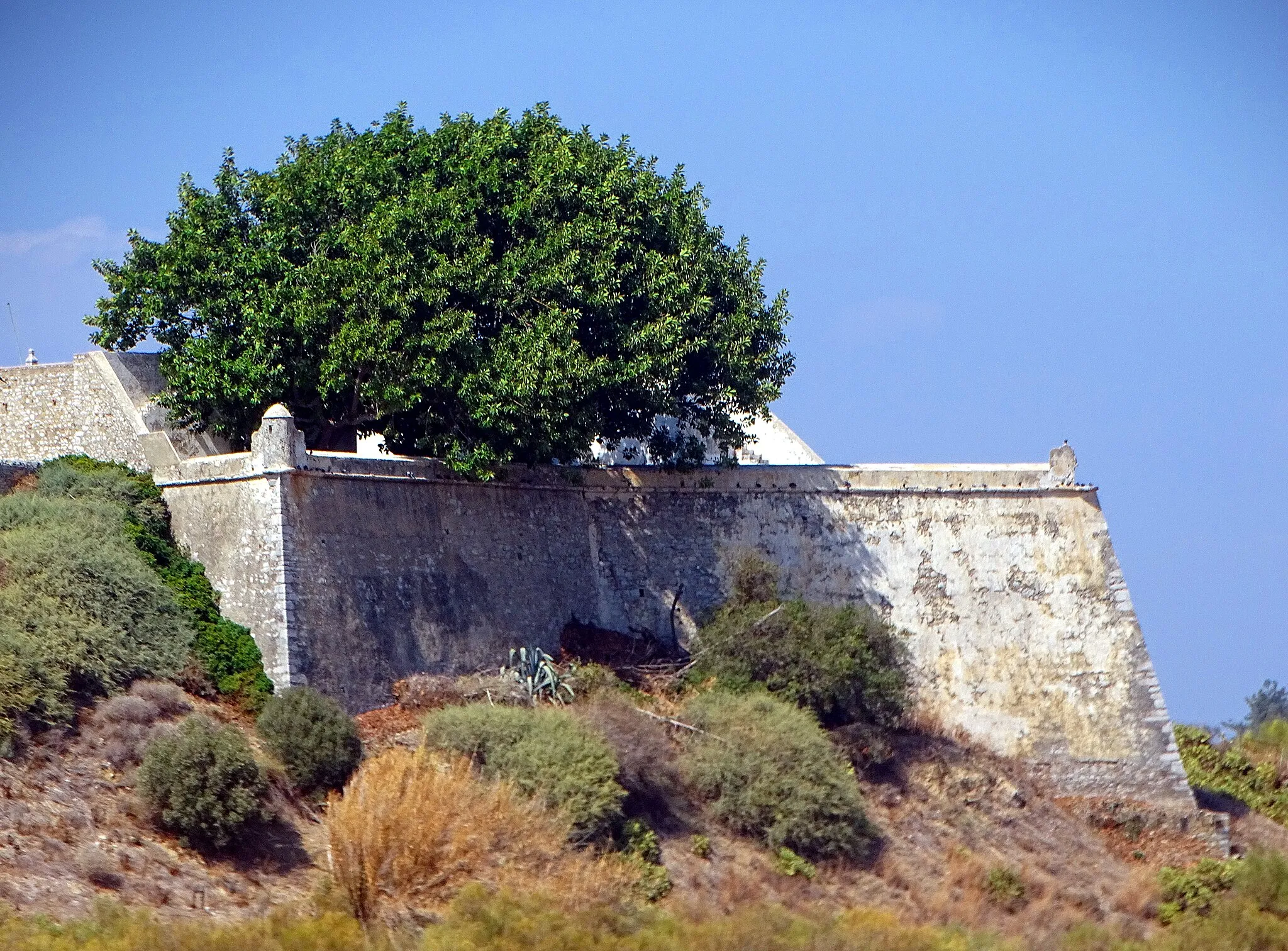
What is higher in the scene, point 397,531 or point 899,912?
point 397,531

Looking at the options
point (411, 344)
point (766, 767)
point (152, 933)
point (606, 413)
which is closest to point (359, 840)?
point (152, 933)

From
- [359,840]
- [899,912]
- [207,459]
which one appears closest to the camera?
[359,840]

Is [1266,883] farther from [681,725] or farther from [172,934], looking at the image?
[172,934]

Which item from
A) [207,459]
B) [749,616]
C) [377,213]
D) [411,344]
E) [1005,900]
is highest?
[377,213]

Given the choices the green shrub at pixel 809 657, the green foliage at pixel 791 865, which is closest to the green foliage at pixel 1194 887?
the green shrub at pixel 809 657

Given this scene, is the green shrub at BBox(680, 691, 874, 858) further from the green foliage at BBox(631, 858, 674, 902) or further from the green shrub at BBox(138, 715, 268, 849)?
the green shrub at BBox(138, 715, 268, 849)

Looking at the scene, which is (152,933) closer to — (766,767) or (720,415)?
(766,767)

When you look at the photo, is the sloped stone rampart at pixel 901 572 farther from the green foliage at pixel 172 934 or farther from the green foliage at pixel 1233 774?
the green foliage at pixel 172 934

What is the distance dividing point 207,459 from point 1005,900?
13.9 m

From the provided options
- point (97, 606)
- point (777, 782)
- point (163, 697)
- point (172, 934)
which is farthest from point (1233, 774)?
point (172, 934)

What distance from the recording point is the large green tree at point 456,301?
28.8 metres

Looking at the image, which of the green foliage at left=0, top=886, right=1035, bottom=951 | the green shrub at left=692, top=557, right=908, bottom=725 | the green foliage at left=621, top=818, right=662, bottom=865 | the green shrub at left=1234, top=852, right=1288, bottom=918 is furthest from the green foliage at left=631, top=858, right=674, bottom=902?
the green shrub at left=1234, top=852, right=1288, bottom=918

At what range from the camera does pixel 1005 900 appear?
26969mm

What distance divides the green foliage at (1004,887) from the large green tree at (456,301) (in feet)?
29.6
